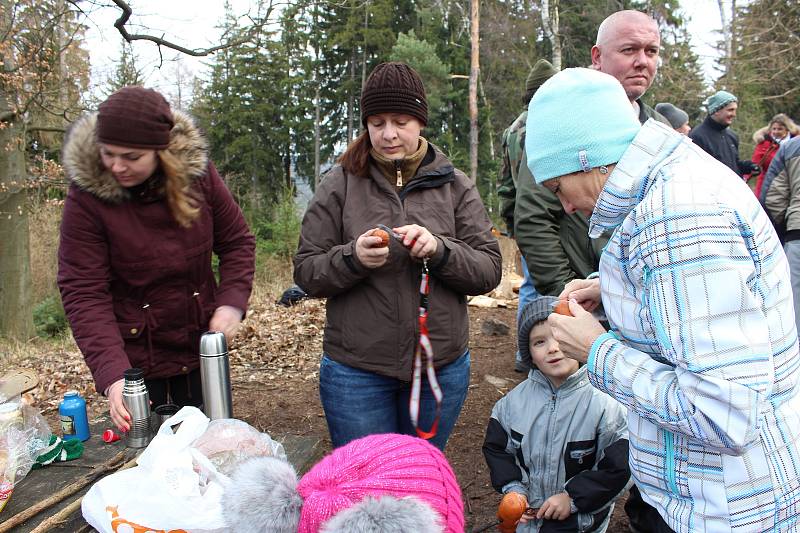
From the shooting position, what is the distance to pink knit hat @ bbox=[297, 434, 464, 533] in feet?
4.11

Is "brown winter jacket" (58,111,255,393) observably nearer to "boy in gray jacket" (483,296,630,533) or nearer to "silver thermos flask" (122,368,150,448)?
"silver thermos flask" (122,368,150,448)

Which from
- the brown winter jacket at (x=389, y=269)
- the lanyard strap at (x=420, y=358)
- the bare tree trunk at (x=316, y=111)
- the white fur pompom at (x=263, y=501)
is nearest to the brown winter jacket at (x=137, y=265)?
the brown winter jacket at (x=389, y=269)

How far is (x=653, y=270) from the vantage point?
123cm

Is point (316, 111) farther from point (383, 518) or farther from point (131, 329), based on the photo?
point (383, 518)

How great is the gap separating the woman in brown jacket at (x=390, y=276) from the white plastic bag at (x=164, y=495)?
0.84 metres

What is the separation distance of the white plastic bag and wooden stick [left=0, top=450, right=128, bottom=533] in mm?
229

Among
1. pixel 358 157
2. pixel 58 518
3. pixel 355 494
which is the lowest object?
pixel 58 518

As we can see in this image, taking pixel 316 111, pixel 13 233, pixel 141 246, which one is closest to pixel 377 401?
pixel 141 246

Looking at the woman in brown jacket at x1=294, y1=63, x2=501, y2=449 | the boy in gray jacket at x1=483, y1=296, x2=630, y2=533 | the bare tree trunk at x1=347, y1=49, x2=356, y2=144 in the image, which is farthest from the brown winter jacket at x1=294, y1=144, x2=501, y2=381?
the bare tree trunk at x1=347, y1=49, x2=356, y2=144

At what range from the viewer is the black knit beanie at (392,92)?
2.44 m

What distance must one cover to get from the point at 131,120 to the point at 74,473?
4.21ft

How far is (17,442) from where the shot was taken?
1.94m

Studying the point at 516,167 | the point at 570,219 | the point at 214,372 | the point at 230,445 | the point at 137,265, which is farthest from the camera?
the point at 516,167

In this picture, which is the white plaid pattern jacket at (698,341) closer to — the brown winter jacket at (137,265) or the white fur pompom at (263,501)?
the white fur pompom at (263,501)
